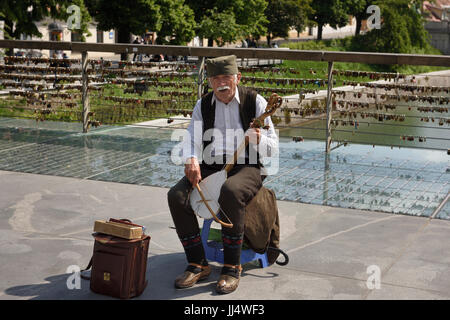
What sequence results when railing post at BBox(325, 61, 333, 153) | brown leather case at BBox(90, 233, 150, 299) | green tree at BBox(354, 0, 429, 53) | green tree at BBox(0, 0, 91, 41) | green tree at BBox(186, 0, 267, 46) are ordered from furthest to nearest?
green tree at BBox(354, 0, 429, 53)
green tree at BBox(186, 0, 267, 46)
green tree at BBox(0, 0, 91, 41)
railing post at BBox(325, 61, 333, 153)
brown leather case at BBox(90, 233, 150, 299)

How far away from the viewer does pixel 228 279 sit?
16.3 ft

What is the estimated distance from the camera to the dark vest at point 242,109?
17.7ft

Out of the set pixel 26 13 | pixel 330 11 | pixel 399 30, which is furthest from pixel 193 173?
pixel 330 11

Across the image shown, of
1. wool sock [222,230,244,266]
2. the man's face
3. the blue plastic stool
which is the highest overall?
the man's face

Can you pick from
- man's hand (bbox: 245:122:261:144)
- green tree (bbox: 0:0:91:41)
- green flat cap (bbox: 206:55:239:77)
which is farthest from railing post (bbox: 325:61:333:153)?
green tree (bbox: 0:0:91:41)

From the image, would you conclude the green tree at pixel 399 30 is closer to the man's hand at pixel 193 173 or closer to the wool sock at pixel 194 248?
the man's hand at pixel 193 173

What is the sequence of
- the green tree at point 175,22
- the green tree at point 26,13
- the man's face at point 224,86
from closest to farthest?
the man's face at point 224,86
the green tree at point 26,13
the green tree at point 175,22

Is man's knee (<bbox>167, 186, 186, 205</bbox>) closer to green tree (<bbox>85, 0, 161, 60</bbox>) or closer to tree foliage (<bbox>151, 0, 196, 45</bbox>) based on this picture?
green tree (<bbox>85, 0, 161, 60</bbox>)

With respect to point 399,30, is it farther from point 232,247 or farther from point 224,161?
point 232,247

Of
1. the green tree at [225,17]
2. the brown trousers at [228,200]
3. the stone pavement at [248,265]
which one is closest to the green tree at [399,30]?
the green tree at [225,17]

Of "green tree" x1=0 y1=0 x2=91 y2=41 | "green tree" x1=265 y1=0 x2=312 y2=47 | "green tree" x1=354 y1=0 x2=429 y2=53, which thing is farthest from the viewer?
"green tree" x1=265 y1=0 x2=312 y2=47

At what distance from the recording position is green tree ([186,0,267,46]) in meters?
38.4

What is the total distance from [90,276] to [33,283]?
1.32ft

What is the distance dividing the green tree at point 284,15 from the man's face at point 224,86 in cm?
5364
